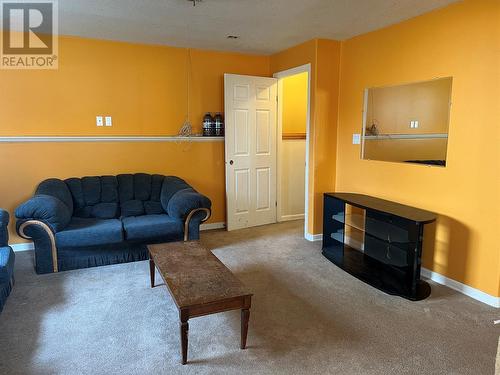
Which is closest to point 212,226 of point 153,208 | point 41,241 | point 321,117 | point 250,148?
Answer: point 153,208

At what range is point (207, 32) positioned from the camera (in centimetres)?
387

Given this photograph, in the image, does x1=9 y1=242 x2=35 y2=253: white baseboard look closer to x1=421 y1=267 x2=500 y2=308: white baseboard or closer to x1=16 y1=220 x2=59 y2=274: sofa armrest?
x1=16 y1=220 x2=59 y2=274: sofa armrest

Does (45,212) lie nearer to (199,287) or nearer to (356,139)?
(199,287)

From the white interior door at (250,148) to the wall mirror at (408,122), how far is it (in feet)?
4.85

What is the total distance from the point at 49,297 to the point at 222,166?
2.68m

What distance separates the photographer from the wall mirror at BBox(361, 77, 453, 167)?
3.11 metres

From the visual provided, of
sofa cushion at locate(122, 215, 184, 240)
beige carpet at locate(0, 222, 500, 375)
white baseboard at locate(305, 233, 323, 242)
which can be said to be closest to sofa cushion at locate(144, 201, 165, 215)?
sofa cushion at locate(122, 215, 184, 240)

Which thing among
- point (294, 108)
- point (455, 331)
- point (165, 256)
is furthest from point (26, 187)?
point (455, 331)

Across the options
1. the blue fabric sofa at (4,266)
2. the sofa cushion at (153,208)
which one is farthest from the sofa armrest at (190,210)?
the blue fabric sofa at (4,266)

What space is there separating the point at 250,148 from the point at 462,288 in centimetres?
294

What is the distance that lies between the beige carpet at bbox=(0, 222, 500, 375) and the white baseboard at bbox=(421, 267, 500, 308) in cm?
7

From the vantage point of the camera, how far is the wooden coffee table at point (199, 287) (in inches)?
80.0

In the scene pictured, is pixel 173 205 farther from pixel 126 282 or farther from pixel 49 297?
pixel 49 297

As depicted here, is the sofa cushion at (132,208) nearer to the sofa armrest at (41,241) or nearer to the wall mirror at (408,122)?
the sofa armrest at (41,241)
